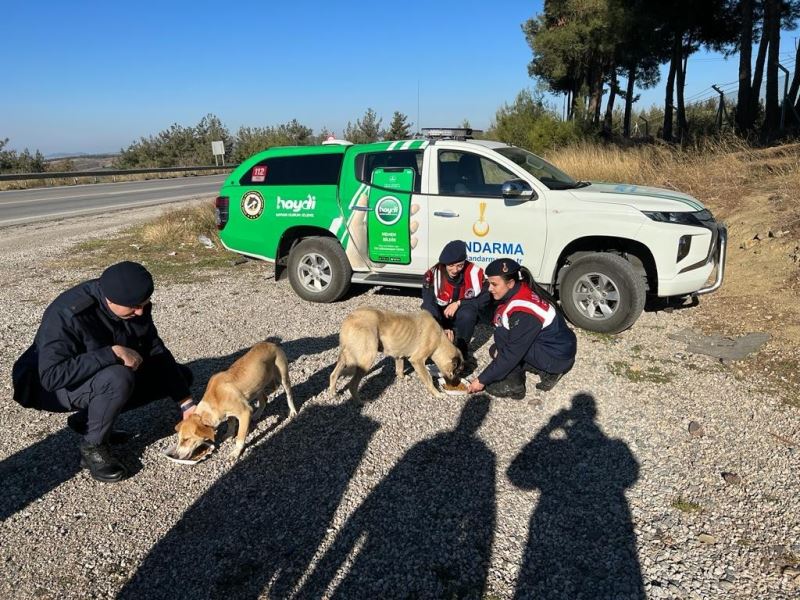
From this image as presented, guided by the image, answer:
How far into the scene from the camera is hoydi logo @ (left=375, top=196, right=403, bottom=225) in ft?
20.3

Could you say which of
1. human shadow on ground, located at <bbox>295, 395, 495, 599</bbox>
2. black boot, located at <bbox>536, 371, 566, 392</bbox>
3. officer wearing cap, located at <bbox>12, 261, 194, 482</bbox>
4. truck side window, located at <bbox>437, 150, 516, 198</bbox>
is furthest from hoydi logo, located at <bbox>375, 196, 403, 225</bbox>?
officer wearing cap, located at <bbox>12, 261, 194, 482</bbox>

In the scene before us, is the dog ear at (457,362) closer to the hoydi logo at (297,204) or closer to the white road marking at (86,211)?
the hoydi logo at (297,204)

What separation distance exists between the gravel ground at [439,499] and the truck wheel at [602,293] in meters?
0.65

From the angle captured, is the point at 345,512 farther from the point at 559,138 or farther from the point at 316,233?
the point at 559,138

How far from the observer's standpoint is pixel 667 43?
22.1 m

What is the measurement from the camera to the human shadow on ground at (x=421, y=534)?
2.55 metres

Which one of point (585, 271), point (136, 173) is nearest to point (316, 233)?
point (585, 271)

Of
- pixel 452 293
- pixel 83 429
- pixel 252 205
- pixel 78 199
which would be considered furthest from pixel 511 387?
pixel 78 199

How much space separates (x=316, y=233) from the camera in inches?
270

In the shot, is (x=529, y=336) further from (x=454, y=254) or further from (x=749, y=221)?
(x=749, y=221)

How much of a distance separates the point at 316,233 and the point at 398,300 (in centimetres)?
139

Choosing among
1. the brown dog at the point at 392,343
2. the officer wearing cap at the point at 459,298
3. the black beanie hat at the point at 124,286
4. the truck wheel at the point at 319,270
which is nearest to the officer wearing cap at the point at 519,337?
the brown dog at the point at 392,343

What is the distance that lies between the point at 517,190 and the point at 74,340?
4198mm

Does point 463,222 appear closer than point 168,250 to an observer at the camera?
Yes
